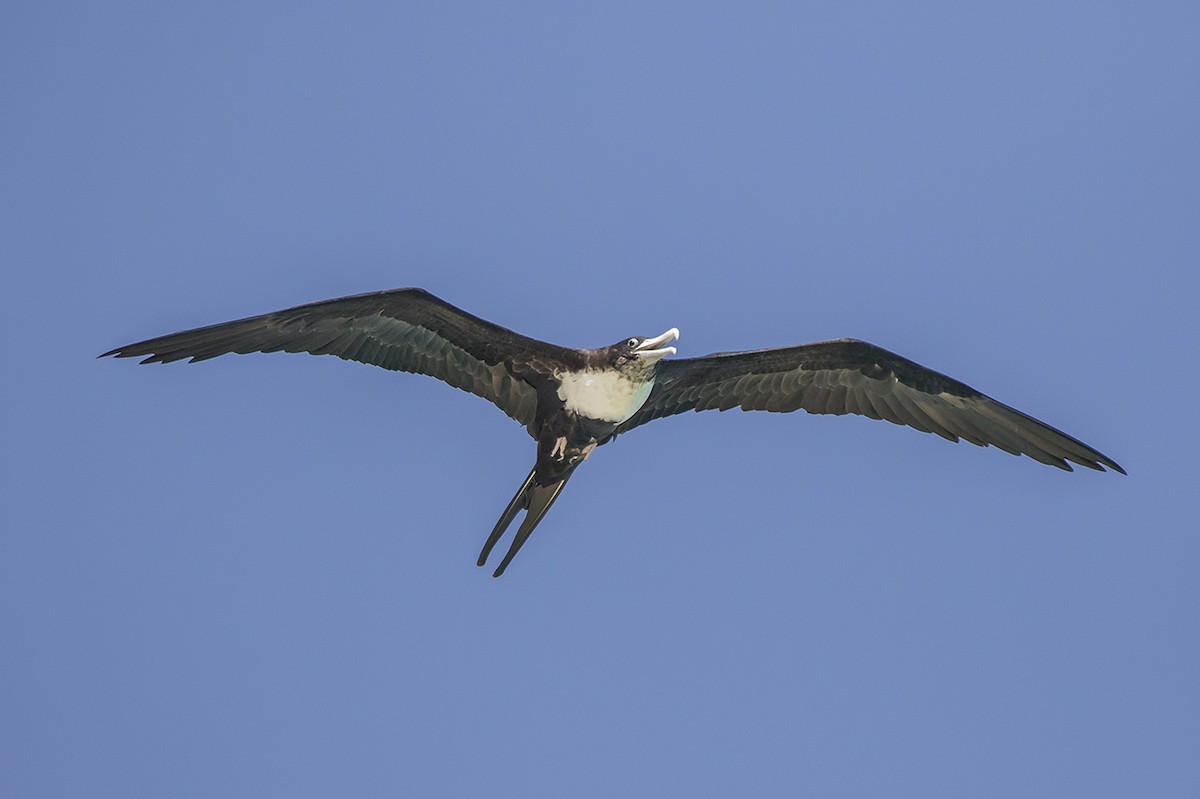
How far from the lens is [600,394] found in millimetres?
9609

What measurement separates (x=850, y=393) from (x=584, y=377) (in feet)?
6.31

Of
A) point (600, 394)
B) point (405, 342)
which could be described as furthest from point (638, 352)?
point (405, 342)

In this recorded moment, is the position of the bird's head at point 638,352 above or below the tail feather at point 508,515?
above

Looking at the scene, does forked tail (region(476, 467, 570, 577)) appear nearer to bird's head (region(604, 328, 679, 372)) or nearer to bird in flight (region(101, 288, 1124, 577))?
bird in flight (region(101, 288, 1124, 577))

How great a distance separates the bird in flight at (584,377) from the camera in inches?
373

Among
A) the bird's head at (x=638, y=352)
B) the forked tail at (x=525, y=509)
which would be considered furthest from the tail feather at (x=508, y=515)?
the bird's head at (x=638, y=352)

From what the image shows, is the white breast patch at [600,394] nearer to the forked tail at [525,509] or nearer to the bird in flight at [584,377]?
the bird in flight at [584,377]

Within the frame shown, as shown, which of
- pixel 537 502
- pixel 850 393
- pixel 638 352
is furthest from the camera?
pixel 850 393

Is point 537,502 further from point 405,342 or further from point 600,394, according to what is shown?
point 405,342

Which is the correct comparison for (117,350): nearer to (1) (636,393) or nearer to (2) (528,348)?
(2) (528,348)

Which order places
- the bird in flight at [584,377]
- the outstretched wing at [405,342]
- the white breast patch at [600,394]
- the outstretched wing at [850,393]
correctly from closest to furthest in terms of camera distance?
→ the outstretched wing at [405,342] < the bird in flight at [584,377] < the white breast patch at [600,394] < the outstretched wing at [850,393]

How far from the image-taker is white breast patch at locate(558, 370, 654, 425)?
9.59m

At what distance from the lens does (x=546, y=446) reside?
9.69 m

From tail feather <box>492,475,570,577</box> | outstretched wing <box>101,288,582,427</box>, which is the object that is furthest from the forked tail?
outstretched wing <box>101,288,582,427</box>
